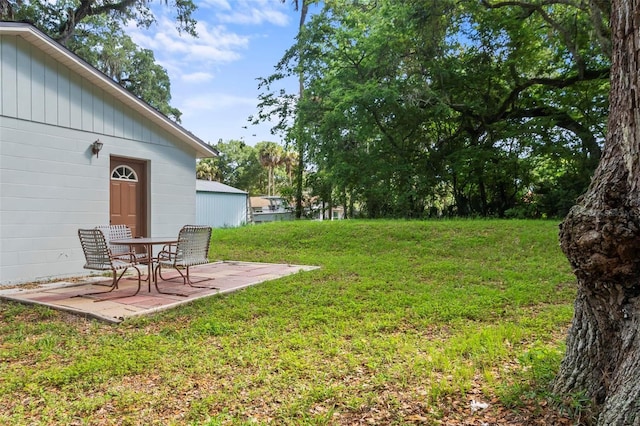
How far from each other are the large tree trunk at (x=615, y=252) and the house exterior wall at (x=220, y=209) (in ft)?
59.9

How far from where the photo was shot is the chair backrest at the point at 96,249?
5172 mm

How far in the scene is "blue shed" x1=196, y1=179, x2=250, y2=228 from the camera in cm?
1950

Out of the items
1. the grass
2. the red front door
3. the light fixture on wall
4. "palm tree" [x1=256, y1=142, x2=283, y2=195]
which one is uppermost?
"palm tree" [x1=256, y1=142, x2=283, y2=195]

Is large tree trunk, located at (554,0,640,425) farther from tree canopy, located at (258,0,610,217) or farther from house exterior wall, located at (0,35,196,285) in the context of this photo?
tree canopy, located at (258,0,610,217)

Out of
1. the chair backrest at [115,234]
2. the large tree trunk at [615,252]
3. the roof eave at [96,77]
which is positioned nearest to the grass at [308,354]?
the large tree trunk at [615,252]

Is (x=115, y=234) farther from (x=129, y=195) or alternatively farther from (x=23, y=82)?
(x=23, y=82)

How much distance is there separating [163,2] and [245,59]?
489cm

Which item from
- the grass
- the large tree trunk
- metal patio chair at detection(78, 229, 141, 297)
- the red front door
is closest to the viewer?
the large tree trunk

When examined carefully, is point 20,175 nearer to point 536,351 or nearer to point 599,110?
point 536,351

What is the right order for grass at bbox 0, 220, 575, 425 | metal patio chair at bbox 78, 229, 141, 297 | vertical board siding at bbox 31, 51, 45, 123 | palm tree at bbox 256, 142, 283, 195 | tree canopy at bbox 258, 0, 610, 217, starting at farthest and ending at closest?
palm tree at bbox 256, 142, 283, 195, tree canopy at bbox 258, 0, 610, 217, vertical board siding at bbox 31, 51, 45, 123, metal patio chair at bbox 78, 229, 141, 297, grass at bbox 0, 220, 575, 425

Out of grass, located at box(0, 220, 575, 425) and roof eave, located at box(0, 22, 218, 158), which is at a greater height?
roof eave, located at box(0, 22, 218, 158)

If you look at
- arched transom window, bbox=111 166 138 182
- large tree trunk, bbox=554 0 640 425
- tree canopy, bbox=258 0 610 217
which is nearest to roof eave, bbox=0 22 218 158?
arched transom window, bbox=111 166 138 182

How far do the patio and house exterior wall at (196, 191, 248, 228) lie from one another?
12415mm

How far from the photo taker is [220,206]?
67.3 feet
